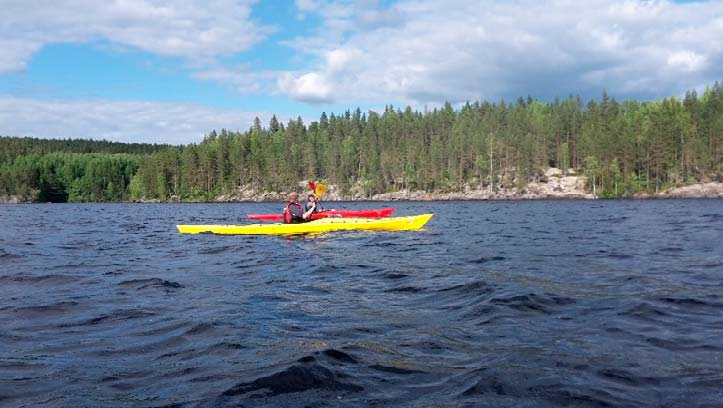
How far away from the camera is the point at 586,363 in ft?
18.2

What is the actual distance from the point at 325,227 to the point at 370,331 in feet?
45.5

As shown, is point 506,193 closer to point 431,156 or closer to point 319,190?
point 431,156

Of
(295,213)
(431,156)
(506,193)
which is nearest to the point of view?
(295,213)

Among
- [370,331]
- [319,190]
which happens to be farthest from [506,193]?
[370,331]

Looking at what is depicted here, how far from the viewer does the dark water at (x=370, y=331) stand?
492cm

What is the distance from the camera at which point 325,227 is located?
20766mm

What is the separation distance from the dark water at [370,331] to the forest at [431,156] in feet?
262

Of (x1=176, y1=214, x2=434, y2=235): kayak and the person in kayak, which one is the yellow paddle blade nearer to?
the person in kayak

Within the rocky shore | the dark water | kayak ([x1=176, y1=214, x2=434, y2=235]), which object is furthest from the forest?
the dark water

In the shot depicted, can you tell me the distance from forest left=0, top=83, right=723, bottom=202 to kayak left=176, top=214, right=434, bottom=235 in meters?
71.1

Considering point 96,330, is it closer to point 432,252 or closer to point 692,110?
point 432,252

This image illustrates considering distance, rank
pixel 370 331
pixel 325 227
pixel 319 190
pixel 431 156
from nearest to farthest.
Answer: pixel 370 331
pixel 325 227
pixel 319 190
pixel 431 156

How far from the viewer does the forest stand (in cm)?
8456

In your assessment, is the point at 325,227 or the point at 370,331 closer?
the point at 370,331
